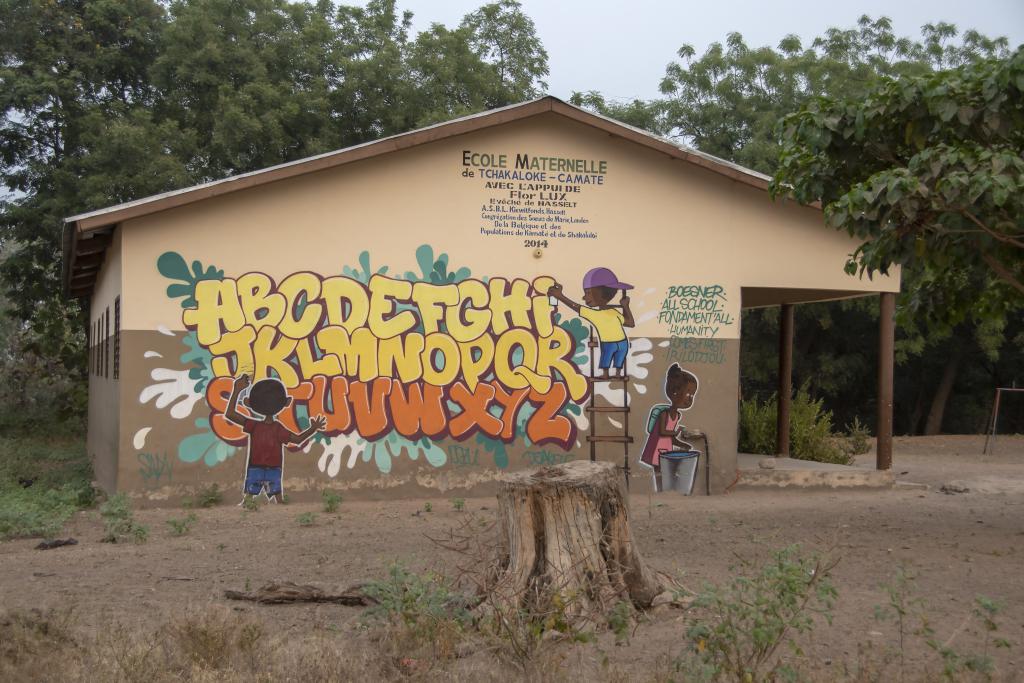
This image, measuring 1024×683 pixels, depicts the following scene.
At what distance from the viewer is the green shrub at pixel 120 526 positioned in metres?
9.87

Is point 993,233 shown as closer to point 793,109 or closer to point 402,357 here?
point 402,357

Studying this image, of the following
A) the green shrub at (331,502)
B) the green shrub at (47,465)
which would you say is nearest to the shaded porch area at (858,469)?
the green shrub at (331,502)

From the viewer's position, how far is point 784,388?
17.3m

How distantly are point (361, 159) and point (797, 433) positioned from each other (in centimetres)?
915

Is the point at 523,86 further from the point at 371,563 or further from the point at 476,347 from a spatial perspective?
the point at 371,563

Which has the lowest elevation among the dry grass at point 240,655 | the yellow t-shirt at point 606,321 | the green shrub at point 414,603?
the dry grass at point 240,655

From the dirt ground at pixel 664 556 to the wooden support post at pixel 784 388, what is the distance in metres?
3.10

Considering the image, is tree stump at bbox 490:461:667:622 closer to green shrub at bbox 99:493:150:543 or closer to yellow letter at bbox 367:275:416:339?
green shrub at bbox 99:493:150:543

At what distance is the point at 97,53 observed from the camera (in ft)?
81.5

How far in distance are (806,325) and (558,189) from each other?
1576 centimetres

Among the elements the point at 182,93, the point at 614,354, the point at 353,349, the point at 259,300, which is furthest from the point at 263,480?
the point at 182,93

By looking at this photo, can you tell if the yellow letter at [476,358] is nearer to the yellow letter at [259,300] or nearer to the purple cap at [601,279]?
the purple cap at [601,279]

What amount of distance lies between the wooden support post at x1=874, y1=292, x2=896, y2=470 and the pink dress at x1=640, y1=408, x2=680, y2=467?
3.12 meters

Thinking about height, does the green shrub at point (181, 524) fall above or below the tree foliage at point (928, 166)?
below
